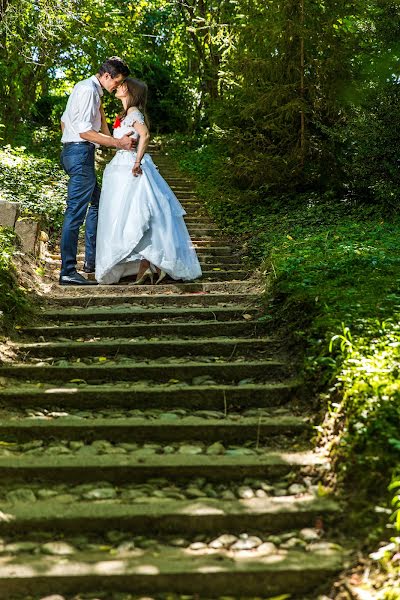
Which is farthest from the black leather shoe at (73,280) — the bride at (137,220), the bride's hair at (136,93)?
the bride's hair at (136,93)

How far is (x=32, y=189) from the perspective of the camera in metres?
9.87

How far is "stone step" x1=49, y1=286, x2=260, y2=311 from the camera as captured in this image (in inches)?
258

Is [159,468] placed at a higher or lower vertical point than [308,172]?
lower

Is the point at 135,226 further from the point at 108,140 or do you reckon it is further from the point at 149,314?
the point at 149,314

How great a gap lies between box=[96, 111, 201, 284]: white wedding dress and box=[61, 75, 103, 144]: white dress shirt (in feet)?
1.42

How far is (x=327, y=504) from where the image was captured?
10.7ft

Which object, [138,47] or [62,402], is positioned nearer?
[62,402]

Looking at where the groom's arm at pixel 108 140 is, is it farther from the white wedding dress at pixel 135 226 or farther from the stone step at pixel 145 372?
the stone step at pixel 145 372

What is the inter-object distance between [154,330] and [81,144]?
8.42 feet

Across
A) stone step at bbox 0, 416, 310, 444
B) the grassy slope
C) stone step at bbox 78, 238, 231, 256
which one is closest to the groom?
the grassy slope

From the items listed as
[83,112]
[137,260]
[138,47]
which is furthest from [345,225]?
[138,47]

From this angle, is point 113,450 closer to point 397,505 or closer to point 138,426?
point 138,426

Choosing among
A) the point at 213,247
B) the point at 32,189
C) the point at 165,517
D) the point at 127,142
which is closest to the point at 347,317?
the point at 165,517

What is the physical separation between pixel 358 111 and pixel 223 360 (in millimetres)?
7467
